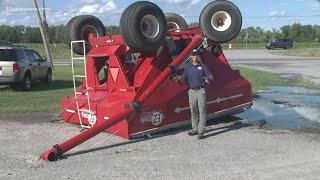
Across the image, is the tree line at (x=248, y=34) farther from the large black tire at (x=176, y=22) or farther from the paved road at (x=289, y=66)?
the large black tire at (x=176, y=22)

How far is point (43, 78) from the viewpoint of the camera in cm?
2045

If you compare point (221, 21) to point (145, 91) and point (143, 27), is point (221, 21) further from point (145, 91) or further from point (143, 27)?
point (145, 91)

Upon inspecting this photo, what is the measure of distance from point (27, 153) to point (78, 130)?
2087 mm

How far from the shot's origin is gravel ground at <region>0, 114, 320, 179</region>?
20.9 feet

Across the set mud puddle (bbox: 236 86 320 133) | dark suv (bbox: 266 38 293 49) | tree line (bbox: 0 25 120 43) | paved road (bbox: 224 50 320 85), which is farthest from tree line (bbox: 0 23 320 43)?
mud puddle (bbox: 236 86 320 133)

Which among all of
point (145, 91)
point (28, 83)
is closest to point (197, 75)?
point (145, 91)

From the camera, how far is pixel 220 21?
9.80 metres

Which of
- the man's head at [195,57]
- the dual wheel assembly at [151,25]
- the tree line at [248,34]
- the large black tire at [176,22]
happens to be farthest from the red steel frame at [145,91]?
the tree line at [248,34]

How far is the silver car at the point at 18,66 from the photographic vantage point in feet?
56.3

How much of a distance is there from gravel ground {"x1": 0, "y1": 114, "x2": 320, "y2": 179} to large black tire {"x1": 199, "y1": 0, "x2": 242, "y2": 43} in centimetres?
196

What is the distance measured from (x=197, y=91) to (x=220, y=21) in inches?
72.4

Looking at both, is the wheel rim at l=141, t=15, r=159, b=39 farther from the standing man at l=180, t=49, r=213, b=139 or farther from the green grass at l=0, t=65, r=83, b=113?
the green grass at l=0, t=65, r=83, b=113

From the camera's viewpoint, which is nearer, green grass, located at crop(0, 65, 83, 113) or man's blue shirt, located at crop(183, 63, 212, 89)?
man's blue shirt, located at crop(183, 63, 212, 89)

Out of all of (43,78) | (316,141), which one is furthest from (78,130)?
(43,78)
